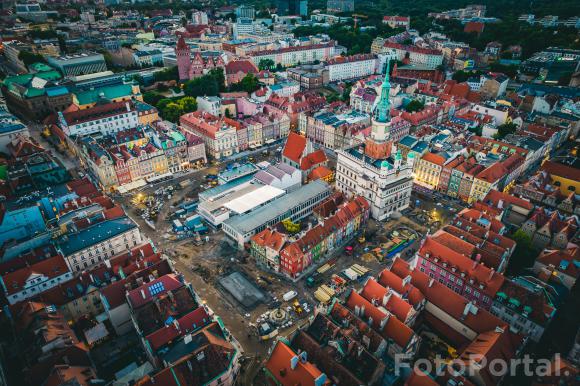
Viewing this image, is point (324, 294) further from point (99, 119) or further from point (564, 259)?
point (99, 119)

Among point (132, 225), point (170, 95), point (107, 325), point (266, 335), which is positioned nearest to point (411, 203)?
point (266, 335)

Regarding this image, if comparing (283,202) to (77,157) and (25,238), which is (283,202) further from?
(77,157)

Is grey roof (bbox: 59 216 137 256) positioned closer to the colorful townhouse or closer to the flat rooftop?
the flat rooftop

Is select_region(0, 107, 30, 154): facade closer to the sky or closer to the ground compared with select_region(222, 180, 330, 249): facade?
closer to the sky

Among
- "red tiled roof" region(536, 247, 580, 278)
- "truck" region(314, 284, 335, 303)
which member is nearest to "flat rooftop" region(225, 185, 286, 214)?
"truck" region(314, 284, 335, 303)

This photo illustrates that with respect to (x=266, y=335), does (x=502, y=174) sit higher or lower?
higher

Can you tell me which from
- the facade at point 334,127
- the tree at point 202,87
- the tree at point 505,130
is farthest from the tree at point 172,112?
the tree at point 505,130
